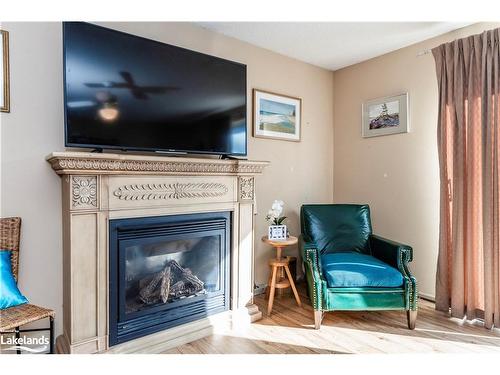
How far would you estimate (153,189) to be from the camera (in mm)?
2051

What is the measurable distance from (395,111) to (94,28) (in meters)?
2.78

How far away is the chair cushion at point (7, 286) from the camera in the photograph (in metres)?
1.62

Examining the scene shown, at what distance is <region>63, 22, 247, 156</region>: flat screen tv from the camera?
72.4 inches

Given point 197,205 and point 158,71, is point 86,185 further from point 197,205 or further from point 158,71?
point 158,71

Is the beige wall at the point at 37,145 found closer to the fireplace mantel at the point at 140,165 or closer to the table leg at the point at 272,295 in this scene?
the fireplace mantel at the point at 140,165

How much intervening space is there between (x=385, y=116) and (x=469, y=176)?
3.46 ft

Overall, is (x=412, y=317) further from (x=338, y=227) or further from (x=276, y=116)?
(x=276, y=116)

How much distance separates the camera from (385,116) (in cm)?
321

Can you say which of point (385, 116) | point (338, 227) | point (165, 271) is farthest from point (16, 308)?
point (385, 116)

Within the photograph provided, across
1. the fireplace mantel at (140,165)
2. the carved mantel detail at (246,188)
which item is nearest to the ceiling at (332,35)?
the fireplace mantel at (140,165)

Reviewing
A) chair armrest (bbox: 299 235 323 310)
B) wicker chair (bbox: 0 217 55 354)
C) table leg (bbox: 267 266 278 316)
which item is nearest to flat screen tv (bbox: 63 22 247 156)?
wicker chair (bbox: 0 217 55 354)

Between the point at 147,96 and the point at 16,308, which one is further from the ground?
the point at 147,96

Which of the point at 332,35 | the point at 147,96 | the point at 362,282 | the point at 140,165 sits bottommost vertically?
the point at 362,282

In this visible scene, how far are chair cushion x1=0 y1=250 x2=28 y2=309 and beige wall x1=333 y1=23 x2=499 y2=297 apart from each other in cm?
318
